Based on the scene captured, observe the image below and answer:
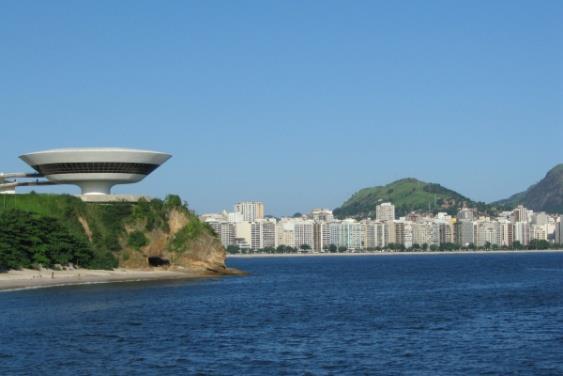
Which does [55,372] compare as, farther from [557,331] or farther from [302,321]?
[557,331]

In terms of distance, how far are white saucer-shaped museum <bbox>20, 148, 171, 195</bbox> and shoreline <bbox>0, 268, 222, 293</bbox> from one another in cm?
1605

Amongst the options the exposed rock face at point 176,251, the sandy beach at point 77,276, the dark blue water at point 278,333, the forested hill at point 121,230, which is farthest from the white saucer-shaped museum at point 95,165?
the dark blue water at point 278,333

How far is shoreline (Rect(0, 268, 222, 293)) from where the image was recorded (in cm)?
8144

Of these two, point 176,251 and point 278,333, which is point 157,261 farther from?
point 278,333

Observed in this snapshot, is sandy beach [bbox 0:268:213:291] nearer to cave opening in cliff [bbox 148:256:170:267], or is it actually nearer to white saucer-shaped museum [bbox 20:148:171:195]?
cave opening in cliff [bbox 148:256:170:267]

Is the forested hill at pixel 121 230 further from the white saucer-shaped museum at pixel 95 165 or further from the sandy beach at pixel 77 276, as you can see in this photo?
the white saucer-shaped museum at pixel 95 165

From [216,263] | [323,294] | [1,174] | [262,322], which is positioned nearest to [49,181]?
[1,174]

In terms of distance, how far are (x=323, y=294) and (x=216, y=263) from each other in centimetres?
3950

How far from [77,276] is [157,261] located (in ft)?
81.9

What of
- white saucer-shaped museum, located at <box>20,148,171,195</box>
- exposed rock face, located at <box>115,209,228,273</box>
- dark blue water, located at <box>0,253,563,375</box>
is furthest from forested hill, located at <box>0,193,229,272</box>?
dark blue water, located at <box>0,253,563,375</box>

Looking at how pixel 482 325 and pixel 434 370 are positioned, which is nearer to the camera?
pixel 434 370

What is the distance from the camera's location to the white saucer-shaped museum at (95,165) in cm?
11656

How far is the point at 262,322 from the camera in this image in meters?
52.8

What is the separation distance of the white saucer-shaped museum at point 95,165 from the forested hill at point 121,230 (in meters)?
4.96
